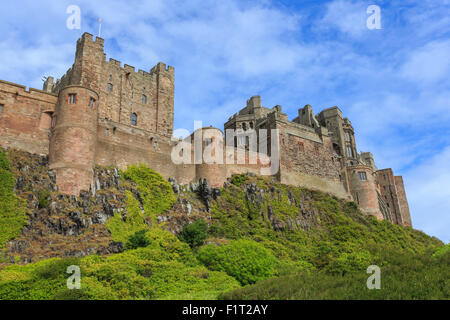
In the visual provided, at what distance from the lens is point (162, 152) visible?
38781 millimetres

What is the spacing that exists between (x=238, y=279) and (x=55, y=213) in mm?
12969

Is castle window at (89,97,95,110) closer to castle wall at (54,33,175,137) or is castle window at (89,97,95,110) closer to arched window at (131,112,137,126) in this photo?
castle wall at (54,33,175,137)

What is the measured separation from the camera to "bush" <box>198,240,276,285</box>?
25031mm

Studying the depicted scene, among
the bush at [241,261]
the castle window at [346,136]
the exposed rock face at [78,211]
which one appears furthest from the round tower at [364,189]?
the bush at [241,261]

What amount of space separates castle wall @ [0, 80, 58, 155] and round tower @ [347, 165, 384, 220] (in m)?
40.0

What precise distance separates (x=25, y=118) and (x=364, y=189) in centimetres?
4260

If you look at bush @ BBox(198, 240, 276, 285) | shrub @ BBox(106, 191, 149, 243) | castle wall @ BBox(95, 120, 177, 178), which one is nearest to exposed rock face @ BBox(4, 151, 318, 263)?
shrub @ BBox(106, 191, 149, 243)

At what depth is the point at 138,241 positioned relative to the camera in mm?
26141

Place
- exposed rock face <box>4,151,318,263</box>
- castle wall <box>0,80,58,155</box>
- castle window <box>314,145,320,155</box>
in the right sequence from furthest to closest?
castle window <box>314,145,320,155</box>, castle wall <box>0,80,58,155</box>, exposed rock face <box>4,151,318,263</box>

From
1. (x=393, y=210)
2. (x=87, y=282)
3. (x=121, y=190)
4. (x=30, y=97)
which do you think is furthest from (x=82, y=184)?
(x=393, y=210)

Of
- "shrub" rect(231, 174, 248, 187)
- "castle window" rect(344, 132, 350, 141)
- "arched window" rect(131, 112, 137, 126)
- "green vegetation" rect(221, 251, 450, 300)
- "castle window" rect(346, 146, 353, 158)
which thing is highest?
"castle window" rect(344, 132, 350, 141)

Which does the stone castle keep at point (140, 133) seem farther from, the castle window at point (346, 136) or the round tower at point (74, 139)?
the castle window at point (346, 136)

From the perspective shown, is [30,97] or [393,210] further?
[393,210]
